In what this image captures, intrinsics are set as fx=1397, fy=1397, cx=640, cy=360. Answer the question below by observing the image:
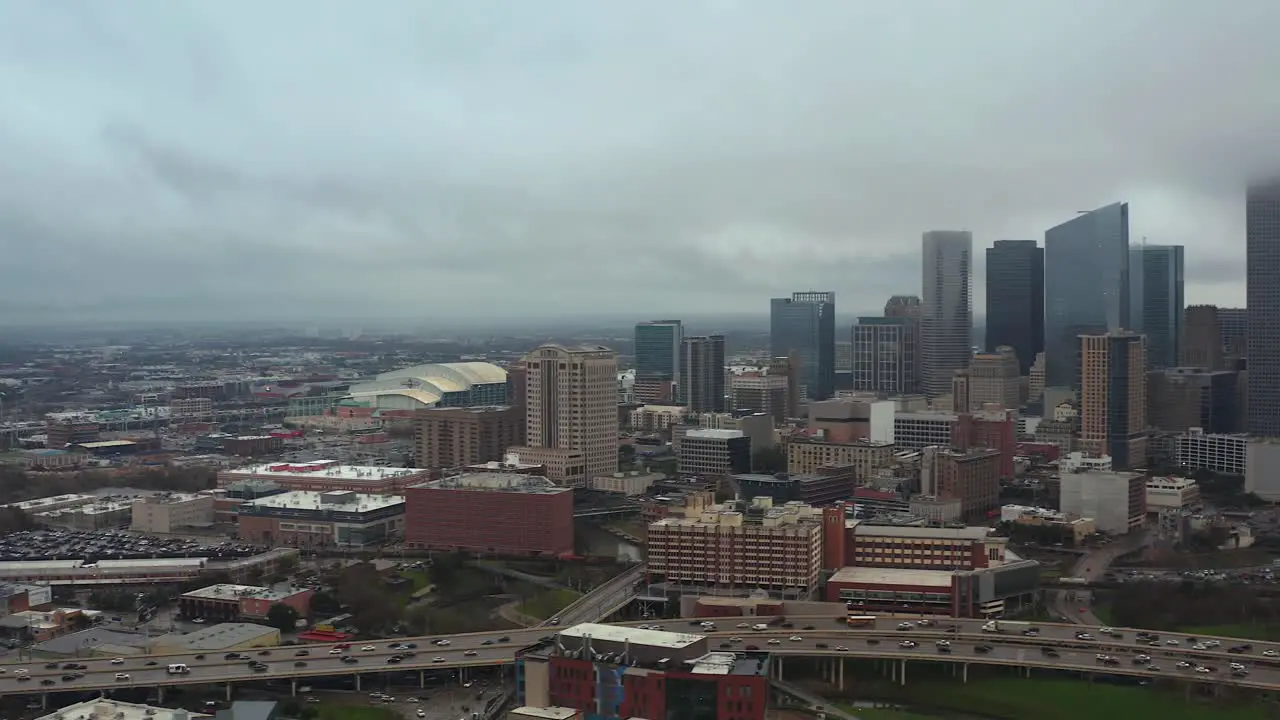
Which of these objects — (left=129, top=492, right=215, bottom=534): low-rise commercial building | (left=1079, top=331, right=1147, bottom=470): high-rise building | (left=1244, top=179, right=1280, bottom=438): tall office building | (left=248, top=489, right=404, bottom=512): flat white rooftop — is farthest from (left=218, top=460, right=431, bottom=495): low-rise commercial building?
(left=1244, top=179, right=1280, bottom=438): tall office building

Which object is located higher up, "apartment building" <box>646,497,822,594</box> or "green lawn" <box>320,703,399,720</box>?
"apartment building" <box>646,497,822,594</box>

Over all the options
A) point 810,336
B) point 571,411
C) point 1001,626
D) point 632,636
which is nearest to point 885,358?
point 810,336

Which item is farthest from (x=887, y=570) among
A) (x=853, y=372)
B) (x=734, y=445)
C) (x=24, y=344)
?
(x=24, y=344)

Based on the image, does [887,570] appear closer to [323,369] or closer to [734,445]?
[734,445]

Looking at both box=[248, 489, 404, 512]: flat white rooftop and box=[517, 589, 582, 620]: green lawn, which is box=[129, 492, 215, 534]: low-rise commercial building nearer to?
box=[248, 489, 404, 512]: flat white rooftop

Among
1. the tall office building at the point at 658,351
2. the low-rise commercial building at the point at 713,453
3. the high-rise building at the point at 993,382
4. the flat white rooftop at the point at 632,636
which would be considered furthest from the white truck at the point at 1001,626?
the tall office building at the point at 658,351

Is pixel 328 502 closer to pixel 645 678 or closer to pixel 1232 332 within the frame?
pixel 645 678
